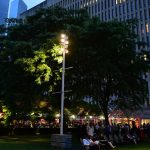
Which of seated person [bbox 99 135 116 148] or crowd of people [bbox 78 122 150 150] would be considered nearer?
crowd of people [bbox 78 122 150 150]

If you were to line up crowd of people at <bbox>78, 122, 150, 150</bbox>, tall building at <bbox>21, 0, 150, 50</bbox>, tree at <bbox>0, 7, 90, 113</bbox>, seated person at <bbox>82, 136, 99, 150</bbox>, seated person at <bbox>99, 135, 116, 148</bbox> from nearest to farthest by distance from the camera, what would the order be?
1. seated person at <bbox>82, 136, 99, 150</bbox>
2. crowd of people at <bbox>78, 122, 150, 150</bbox>
3. seated person at <bbox>99, 135, 116, 148</bbox>
4. tree at <bbox>0, 7, 90, 113</bbox>
5. tall building at <bbox>21, 0, 150, 50</bbox>

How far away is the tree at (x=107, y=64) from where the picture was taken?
91.1 feet

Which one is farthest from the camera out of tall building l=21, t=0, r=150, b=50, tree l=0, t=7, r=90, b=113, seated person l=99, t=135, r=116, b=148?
tall building l=21, t=0, r=150, b=50

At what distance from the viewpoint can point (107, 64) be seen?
27.8 meters

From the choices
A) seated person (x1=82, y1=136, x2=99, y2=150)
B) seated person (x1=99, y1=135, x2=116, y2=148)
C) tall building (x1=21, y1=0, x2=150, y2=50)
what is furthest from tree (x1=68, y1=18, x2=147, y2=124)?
tall building (x1=21, y1=0, x2=150, y2=50)

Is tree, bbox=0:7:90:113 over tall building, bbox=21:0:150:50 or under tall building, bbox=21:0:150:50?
under

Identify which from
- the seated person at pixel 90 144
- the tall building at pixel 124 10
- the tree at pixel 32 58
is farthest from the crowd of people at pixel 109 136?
the tall building at pixel 124 10


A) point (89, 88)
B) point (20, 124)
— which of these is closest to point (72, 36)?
point (89, 88)

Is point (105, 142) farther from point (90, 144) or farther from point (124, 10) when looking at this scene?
point (124, 10)

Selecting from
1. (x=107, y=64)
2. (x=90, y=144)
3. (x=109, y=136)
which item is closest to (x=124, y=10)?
(x=107, y=64)

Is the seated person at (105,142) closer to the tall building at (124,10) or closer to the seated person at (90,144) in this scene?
the seated person at (90,144)

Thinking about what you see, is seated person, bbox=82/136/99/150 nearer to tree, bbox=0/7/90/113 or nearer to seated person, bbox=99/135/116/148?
seated person, bbox=99/135/116/148

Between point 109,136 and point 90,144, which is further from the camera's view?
point 109,136

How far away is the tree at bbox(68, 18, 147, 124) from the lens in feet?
91.1
